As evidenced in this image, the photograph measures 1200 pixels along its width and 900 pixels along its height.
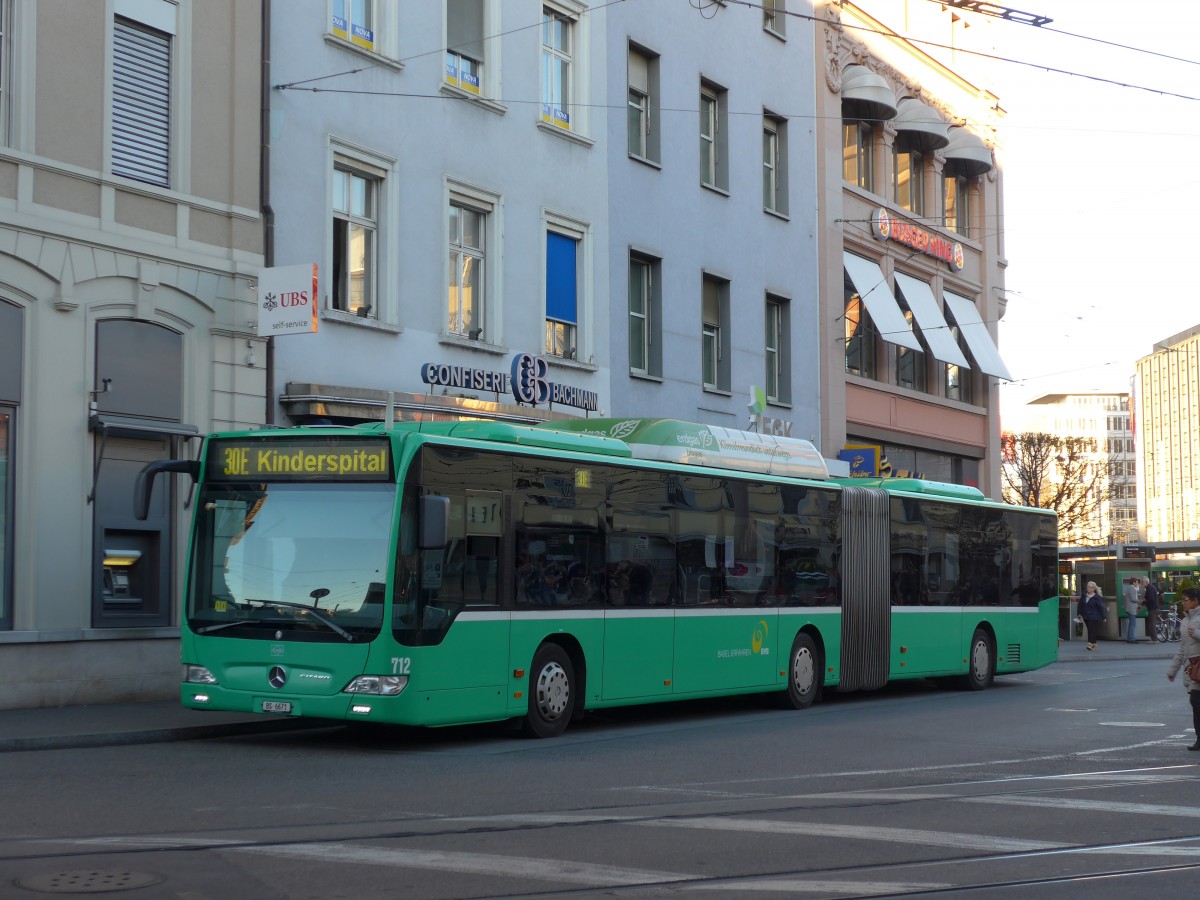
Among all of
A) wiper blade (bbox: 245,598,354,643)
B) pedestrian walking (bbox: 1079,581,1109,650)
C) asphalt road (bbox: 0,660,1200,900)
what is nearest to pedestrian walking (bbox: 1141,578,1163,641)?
pedestrian walking (bbox: 1079,581,1109,650)

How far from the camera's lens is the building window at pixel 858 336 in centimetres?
3525

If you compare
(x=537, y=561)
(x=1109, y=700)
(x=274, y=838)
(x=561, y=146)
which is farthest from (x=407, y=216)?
(x=274, y=838)

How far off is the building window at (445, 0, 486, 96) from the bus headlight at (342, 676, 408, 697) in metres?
12.2

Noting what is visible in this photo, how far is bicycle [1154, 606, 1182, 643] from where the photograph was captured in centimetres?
4372

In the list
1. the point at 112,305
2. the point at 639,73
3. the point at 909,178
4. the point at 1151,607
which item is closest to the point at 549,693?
the point at 112,305

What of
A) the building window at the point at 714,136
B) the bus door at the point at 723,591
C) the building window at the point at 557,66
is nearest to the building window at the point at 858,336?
the building window at the point at 714,136

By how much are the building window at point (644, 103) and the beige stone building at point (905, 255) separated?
5611 mm

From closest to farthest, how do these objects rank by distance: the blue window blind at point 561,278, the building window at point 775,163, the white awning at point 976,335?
the blue window blind at point 561,278
the building window at point 775,163
the white awning at point 976,335

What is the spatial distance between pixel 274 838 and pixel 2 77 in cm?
1122

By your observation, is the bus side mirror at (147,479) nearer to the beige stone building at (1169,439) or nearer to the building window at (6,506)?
the building window at (6,506)

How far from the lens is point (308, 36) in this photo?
21.2 metres

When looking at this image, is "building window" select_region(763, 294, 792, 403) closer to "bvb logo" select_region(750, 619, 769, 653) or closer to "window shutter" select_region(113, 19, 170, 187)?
"bvb logo" select_region(750, 619, 769, 653)

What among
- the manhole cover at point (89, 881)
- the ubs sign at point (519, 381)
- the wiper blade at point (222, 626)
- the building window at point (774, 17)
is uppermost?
the building window at point (774, 17)

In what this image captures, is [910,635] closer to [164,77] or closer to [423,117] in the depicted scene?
[423,117]
